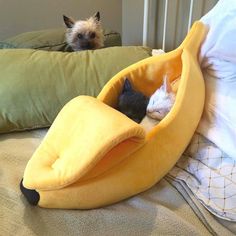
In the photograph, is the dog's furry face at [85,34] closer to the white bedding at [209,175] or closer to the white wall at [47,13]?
the white wall at [47,13]

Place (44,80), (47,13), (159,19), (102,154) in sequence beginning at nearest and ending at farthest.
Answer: (102,154), (44,80), (159,19), (47,13)

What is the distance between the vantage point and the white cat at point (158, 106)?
818mm

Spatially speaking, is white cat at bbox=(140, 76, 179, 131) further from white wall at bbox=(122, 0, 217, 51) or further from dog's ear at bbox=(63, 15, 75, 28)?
dog's ear at bbox=(63, 15, 75, 28)

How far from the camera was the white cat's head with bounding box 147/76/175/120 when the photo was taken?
82cm

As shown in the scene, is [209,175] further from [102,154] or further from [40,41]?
[40,41]

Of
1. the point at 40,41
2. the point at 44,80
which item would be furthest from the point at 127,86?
the point at 40,41

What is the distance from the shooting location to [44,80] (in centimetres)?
96

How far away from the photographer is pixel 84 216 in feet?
2.13

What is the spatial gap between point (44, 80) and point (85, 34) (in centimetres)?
51

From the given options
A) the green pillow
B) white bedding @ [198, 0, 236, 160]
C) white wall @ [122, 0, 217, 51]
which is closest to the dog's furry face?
white wall @ [122, 0, 217, 51]

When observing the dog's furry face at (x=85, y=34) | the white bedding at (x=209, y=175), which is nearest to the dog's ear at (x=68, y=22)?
the dog's furry face at (x=85, y=34)

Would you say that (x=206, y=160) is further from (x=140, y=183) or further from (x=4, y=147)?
(x=4, y=147)

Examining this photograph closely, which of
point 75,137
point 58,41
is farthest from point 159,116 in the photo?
point 58,41

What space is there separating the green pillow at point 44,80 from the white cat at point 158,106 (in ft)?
0.63
